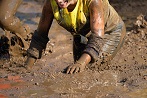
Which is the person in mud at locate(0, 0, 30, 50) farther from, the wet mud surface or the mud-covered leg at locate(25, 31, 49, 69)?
the mud-covered leg at locate(25, 31, 49, 69)

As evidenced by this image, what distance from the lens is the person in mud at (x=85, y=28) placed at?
515 centimetres

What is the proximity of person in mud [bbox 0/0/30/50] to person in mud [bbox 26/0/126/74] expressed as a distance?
4.72ft

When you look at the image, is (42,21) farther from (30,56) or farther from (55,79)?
(55,79)

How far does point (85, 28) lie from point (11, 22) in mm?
2009

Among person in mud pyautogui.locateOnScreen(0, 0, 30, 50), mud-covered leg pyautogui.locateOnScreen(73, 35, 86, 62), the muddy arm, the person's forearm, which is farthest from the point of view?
person in mud pyautogui.locateOnScreen(0, 0, 30, 50)

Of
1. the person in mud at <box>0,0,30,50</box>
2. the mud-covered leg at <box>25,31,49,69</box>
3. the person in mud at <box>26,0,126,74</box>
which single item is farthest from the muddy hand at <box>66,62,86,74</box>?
the person in mud at <box>0,0,30,50</box>

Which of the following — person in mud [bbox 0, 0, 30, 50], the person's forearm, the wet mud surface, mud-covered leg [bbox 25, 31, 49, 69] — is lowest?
the wet mud surface

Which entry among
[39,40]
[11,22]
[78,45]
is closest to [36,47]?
[39,40]

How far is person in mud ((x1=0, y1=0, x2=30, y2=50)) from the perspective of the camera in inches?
281

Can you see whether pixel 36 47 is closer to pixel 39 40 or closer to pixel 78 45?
pixel 39 40

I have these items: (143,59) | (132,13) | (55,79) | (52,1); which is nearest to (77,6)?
(52,1)

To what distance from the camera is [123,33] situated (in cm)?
622

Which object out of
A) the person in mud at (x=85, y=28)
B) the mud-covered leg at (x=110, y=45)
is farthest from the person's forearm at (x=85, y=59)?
the mud-covered leg at (x=110, y=45)

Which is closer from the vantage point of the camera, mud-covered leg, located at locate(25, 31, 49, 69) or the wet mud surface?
the wet mud surface
